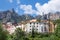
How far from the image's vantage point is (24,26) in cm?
8688

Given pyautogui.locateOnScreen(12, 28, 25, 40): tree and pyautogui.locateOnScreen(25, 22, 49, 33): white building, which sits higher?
pyautogui.locateOnScreen(25, 22, 49, 33): white building

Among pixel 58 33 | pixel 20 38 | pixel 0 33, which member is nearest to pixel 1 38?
pixel 0 33

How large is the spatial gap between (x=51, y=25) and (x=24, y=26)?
1090 centimetres

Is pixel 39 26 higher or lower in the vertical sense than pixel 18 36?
higher

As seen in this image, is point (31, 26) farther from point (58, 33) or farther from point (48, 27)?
point (58, 33)

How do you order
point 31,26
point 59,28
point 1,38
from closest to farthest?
1. point 1,38
2. point 59,28
3. point 31,26

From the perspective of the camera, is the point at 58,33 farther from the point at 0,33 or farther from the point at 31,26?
the point at 31,26

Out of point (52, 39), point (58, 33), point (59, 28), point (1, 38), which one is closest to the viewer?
point (1, 38)

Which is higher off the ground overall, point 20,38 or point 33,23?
point 33,23

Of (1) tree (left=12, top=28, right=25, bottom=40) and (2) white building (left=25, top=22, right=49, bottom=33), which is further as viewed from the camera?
(2) white building (left=25, top=22, right=49, bottom=33)

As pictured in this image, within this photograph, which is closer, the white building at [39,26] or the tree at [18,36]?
the tree at [18,36]

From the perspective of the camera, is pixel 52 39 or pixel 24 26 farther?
pixel 24 26

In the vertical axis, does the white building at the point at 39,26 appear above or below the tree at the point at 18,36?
above

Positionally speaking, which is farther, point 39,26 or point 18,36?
point 39,26
